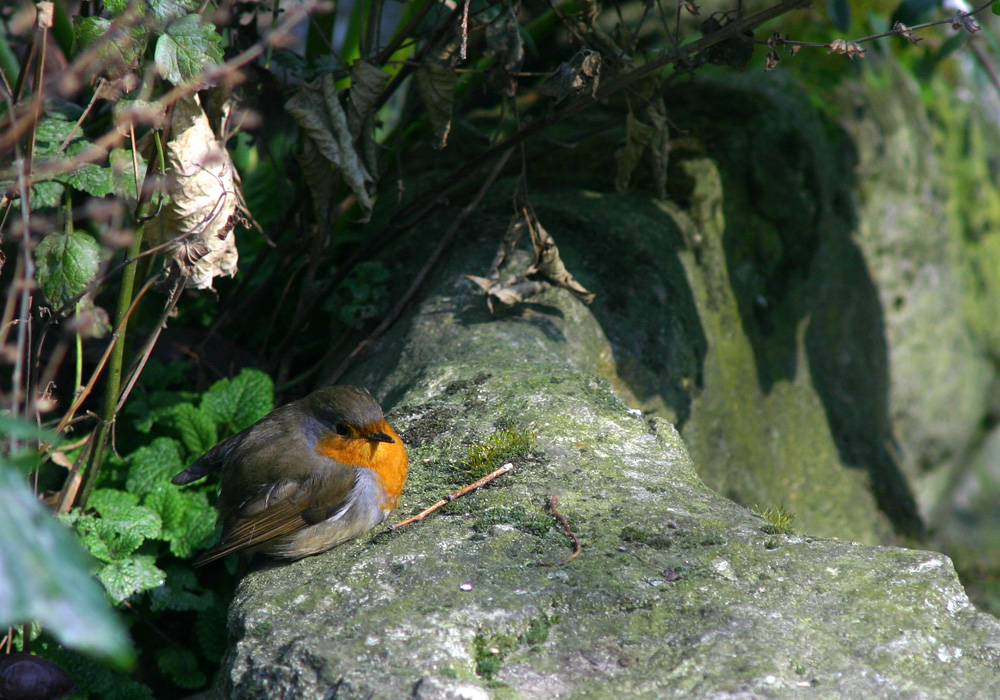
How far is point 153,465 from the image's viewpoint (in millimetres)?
2773

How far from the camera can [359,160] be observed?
296cm

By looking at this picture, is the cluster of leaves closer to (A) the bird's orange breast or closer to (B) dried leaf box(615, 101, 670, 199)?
(B) dried leaf box(615, 101, 670, 199)

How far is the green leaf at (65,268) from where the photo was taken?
2.26m

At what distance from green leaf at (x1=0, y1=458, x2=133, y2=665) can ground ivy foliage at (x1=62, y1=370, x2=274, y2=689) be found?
1.63m

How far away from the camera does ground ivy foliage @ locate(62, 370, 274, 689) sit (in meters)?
2.47

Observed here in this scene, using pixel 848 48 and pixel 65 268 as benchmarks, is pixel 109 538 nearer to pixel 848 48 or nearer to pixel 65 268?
pixel 65 268

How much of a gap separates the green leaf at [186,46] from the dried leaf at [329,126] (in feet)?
2.41

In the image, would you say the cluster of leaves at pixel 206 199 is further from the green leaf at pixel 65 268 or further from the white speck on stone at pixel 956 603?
the white speck on stone at pixel 956 603

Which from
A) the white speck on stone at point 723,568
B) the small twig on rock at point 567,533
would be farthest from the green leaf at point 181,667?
the white speck on stone at point 723,568

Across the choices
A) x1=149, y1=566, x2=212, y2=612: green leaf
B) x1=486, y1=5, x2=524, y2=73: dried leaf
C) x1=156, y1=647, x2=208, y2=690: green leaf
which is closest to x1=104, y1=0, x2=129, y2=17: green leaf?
x1=486, y1=5, x2=524, y2=73: dried leaf

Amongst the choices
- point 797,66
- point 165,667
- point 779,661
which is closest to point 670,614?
point 779,661

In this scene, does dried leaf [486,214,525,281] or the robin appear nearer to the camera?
the robin

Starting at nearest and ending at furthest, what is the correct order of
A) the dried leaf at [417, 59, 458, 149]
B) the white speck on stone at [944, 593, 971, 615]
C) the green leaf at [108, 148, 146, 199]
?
1. the white speck on stone at [944, 593, 971, 615]
2. the green leaf at [108, 148, 146, 199]
3. the dried leaf at [417, 59, 458, 149]

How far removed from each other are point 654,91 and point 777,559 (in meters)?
1.95
